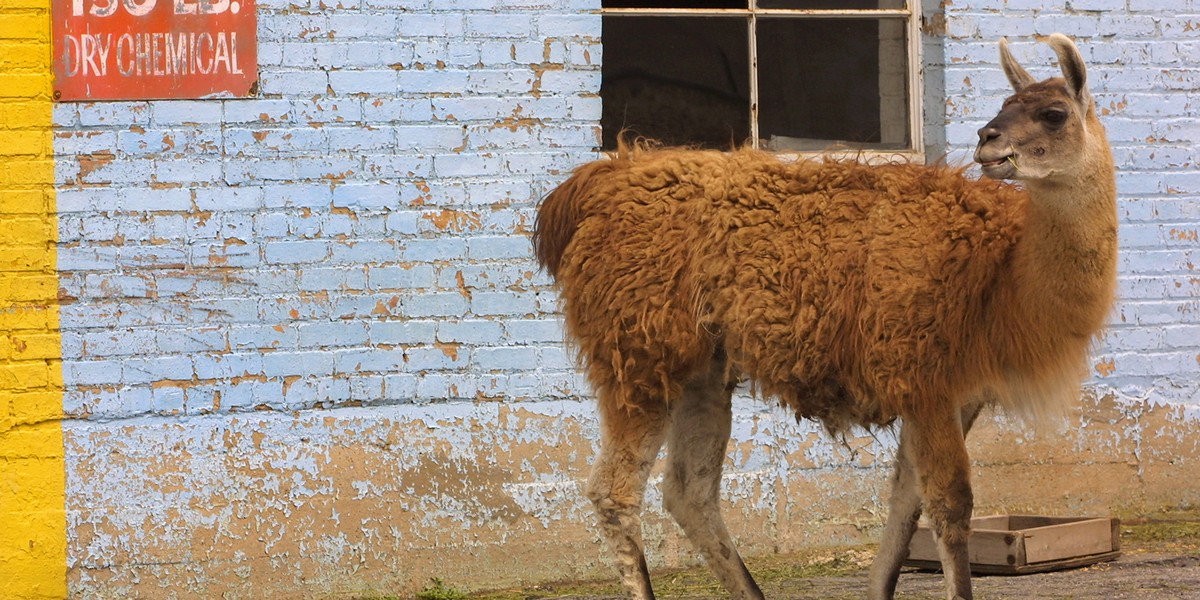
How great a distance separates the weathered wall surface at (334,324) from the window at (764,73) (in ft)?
1.12

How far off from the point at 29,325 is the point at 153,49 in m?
1.34

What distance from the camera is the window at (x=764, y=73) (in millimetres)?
7039

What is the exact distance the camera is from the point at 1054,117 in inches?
191

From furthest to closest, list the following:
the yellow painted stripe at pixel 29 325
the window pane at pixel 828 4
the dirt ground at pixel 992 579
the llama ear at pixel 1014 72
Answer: the window pane at pixel 828 4 → the yellow painted stripe at pixel 29 325 → the dirt ground at pixel 992 579 → the llama ear at pixel 1014 72

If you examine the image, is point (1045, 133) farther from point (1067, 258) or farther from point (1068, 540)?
point (1068, 540)

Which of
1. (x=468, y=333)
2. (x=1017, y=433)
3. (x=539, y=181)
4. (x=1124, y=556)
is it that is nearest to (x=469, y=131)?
(x=539, y=181)

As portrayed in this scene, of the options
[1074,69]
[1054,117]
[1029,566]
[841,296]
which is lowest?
[1029,566]

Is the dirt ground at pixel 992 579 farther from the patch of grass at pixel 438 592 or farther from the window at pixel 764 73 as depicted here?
the window at pixel 764 73

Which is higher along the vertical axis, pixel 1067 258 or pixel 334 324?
pixel 1067 258

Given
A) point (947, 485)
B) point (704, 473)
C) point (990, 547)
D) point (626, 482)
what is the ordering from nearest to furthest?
point (947, 485)
point (626, 482)
point (704, 473)
point (990, 547)

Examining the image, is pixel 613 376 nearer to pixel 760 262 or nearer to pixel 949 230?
pixel 760 262

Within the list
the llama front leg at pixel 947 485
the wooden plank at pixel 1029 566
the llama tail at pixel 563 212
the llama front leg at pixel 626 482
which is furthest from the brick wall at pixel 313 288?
the llama front leg at pixel 947 485

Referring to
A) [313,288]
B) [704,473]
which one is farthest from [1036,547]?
[313,288]

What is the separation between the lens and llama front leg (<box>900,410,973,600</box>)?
5156 mm
